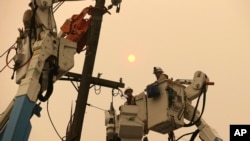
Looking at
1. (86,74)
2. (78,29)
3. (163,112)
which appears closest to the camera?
(163,112)

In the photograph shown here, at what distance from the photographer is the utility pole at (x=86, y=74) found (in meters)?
7.34

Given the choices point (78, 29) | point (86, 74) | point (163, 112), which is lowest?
point (163, 112)

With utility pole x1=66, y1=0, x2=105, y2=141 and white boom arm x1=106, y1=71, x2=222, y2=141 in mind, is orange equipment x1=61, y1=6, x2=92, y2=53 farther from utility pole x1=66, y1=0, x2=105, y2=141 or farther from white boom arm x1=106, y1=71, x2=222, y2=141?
white boom arm x1=106, y1=71, x2=222, y2=141

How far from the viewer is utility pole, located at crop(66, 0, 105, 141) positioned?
24.1 feet

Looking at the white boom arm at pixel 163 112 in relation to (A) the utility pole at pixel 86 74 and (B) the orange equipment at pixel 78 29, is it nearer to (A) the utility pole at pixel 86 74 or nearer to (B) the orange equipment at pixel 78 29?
(A) the utility pole at pixel 86 74

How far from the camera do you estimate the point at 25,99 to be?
445 cm

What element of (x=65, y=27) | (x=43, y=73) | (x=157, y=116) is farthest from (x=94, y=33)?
(x=43, y=73)

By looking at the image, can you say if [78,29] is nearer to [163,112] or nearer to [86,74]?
[86,74]

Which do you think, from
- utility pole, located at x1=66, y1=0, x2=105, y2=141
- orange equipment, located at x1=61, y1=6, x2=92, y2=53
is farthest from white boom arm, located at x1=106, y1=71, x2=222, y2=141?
orange equipment, located at x1=61, y1=6, x2=92, y2=53

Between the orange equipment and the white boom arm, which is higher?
the orange equipment

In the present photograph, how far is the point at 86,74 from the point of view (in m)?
7.86

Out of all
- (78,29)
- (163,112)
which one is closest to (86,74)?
(78,29)

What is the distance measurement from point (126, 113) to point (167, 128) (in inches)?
31.9

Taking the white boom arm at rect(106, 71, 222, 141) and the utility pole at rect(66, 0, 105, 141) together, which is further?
the utility pole at rect(66, 0, 105, 141)
